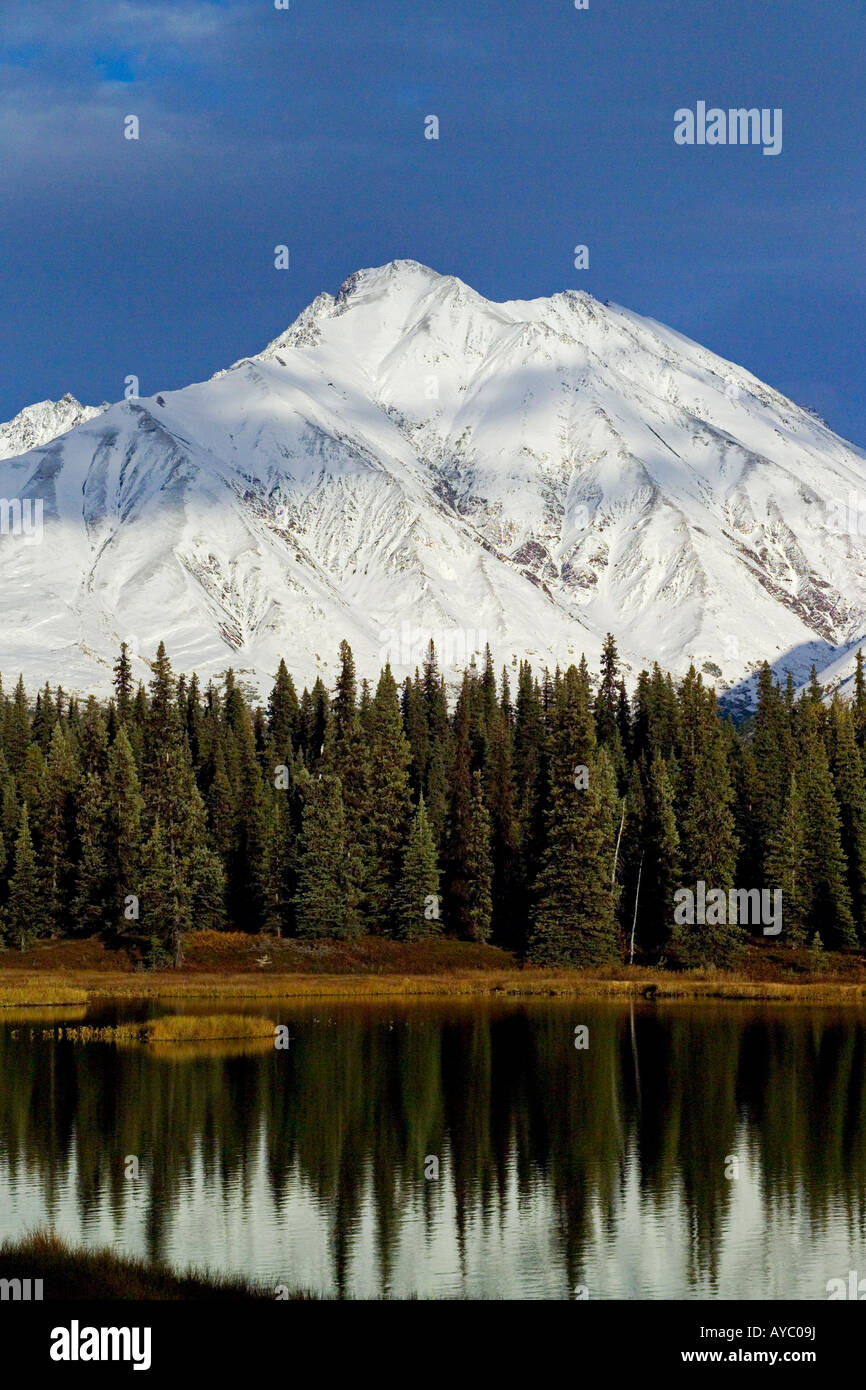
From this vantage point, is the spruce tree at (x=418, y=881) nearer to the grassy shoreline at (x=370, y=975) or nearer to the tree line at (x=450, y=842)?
the tree line at (x=450, y=842)

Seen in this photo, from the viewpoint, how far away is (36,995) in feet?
309

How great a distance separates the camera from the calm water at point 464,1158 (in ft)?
119

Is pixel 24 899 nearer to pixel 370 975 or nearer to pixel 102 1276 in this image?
pixel 370 975

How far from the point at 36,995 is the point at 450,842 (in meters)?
42.9

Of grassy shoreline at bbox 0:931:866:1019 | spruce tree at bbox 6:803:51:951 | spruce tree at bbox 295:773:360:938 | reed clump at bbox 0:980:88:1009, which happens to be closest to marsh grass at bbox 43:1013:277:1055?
reed clump at bbox 0:980:88:1009

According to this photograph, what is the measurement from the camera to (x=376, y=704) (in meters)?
146

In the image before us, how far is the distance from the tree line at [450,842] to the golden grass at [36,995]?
544 inches

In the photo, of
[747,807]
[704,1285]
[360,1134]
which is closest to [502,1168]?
[360,1134]

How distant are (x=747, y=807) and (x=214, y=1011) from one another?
55765 millimetres

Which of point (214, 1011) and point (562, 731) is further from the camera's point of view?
point (562, 731)

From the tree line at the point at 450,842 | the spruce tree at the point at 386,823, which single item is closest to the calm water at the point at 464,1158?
the tree line at the point at 450,842

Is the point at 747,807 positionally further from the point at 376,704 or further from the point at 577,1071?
the point at 577,1071

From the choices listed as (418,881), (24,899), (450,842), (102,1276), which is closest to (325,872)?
(418,881)
